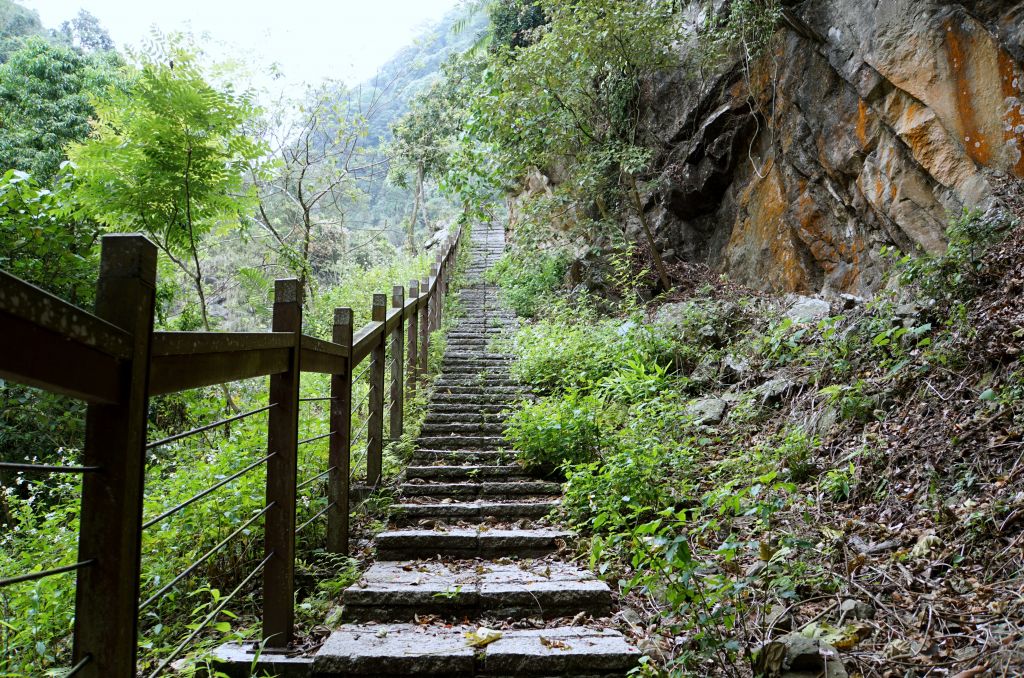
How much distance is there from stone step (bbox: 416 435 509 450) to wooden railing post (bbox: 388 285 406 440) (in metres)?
0.26

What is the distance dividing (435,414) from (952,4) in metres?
6.08

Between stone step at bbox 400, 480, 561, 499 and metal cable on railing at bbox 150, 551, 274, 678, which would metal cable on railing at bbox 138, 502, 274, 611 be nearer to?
metal cable on railing at bbox 150, 551, 274, 678

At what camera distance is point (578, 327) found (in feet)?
28.2

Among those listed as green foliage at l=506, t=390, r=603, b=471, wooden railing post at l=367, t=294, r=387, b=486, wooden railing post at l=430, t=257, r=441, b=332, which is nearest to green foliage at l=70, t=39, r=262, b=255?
wooden railing post at l=367, t=294, r=387, b=486

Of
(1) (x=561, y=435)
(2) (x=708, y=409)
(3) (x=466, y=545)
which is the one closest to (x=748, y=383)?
(2) (x=708, y=409)

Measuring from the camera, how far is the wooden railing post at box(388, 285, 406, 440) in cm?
593

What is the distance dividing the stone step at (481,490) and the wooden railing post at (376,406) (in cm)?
29

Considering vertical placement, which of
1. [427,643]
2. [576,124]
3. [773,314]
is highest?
[576,124]

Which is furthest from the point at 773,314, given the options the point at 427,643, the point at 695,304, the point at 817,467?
the point at 427,643

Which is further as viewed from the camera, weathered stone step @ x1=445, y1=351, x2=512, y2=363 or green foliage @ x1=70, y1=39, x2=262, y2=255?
weathered stone step @ x1=445, y1=351, x2=512, y2=363

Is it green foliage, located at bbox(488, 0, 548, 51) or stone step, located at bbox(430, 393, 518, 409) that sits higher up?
green foliage, located at bbox(488, 0, 548, 51)

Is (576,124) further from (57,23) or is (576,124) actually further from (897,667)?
(57,23)

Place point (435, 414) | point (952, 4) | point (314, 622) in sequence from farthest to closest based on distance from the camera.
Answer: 1. point (435, 414)
2. point (952, 4)
3. point (314, 622)

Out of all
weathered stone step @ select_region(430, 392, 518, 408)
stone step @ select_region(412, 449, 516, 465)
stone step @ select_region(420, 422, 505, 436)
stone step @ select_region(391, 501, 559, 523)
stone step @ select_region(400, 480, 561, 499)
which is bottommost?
stone step @ select_region(391, 501, 559, 523)
